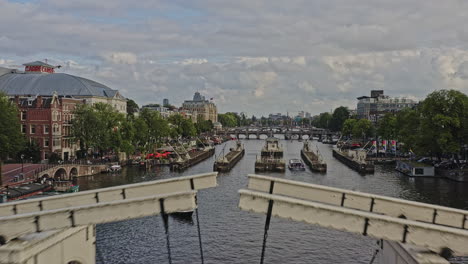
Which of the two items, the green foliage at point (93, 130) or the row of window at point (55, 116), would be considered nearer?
the green foliage at point (93, 130)

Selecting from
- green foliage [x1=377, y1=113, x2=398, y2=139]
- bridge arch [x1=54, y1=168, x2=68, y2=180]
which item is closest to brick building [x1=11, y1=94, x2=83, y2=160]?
bridge arch [x1=54, y1=168, x2=68, y2=180]

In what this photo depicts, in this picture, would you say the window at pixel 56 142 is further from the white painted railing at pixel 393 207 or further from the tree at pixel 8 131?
the white painted railing at pixel 393 207

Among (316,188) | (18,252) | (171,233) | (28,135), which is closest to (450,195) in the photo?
(171,233)

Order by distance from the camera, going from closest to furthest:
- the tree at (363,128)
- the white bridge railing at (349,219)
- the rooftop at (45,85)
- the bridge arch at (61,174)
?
1. the white bridge railing at (349,219)
2. the bridge arch at (61,174)
3. the rooftop at (45,85)
4. the tree at (363,128)

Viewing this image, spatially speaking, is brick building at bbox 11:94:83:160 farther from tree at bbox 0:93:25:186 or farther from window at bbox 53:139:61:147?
tree at bbox 0:93:25:186

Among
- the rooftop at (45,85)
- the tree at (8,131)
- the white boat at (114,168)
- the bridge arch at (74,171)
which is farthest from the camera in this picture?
the rooftop at (45,85)

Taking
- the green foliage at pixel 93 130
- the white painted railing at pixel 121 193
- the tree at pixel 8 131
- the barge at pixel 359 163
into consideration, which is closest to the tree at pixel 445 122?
the barge at pixel 359 163

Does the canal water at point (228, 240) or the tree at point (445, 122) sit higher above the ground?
the tree at point (445, 122)

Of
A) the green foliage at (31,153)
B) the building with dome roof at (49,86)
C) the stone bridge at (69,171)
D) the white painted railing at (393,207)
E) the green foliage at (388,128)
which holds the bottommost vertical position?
the stone bridge at (69,171)

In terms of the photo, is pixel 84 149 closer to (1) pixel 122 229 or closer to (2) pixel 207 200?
(2) pixel 207 200

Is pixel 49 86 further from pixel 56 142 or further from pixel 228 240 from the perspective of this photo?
pixel 228 240

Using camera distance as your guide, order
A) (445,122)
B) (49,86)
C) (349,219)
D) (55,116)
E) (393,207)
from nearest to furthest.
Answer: (349,219)
(393,207)
(445,122)
(55,116)
(49,86)

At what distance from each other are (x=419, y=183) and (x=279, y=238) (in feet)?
141

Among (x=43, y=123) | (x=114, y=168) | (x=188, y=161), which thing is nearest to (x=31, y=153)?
(x=43, y=123)
